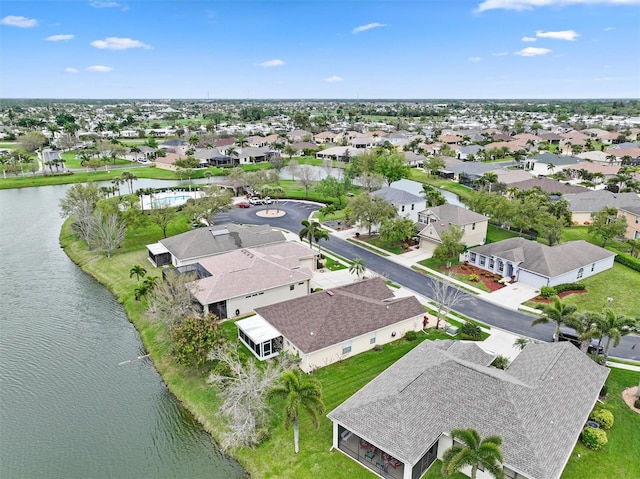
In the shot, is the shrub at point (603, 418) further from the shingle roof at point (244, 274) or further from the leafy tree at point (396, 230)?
the leafy tree at point (396, 230)

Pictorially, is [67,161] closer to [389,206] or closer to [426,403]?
[389,206]

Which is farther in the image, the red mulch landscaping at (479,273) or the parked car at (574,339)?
the red mulch landscaping at (479,273)

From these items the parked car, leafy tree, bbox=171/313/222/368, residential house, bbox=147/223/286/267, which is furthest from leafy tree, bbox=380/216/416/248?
leafy tree, bbox=171/313/222/368

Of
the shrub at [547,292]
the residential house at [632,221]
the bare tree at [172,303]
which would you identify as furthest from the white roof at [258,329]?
the residential house at [632,221]

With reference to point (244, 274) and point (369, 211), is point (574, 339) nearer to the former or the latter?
point (244, 274)

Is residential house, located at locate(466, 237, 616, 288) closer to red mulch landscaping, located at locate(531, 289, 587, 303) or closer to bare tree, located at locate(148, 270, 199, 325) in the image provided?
red mulch landscaping, located at locate(531, 289, 587, 303)

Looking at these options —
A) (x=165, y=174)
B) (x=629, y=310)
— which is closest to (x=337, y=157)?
(x=165, y=174)

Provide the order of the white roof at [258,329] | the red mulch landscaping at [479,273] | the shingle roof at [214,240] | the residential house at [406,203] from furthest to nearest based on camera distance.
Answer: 1. the residential house at [406,203]
2. the shingle roof at [214,240]
3. the red mulch landscaping at [479,273]
4. the white roof at [258,329]
